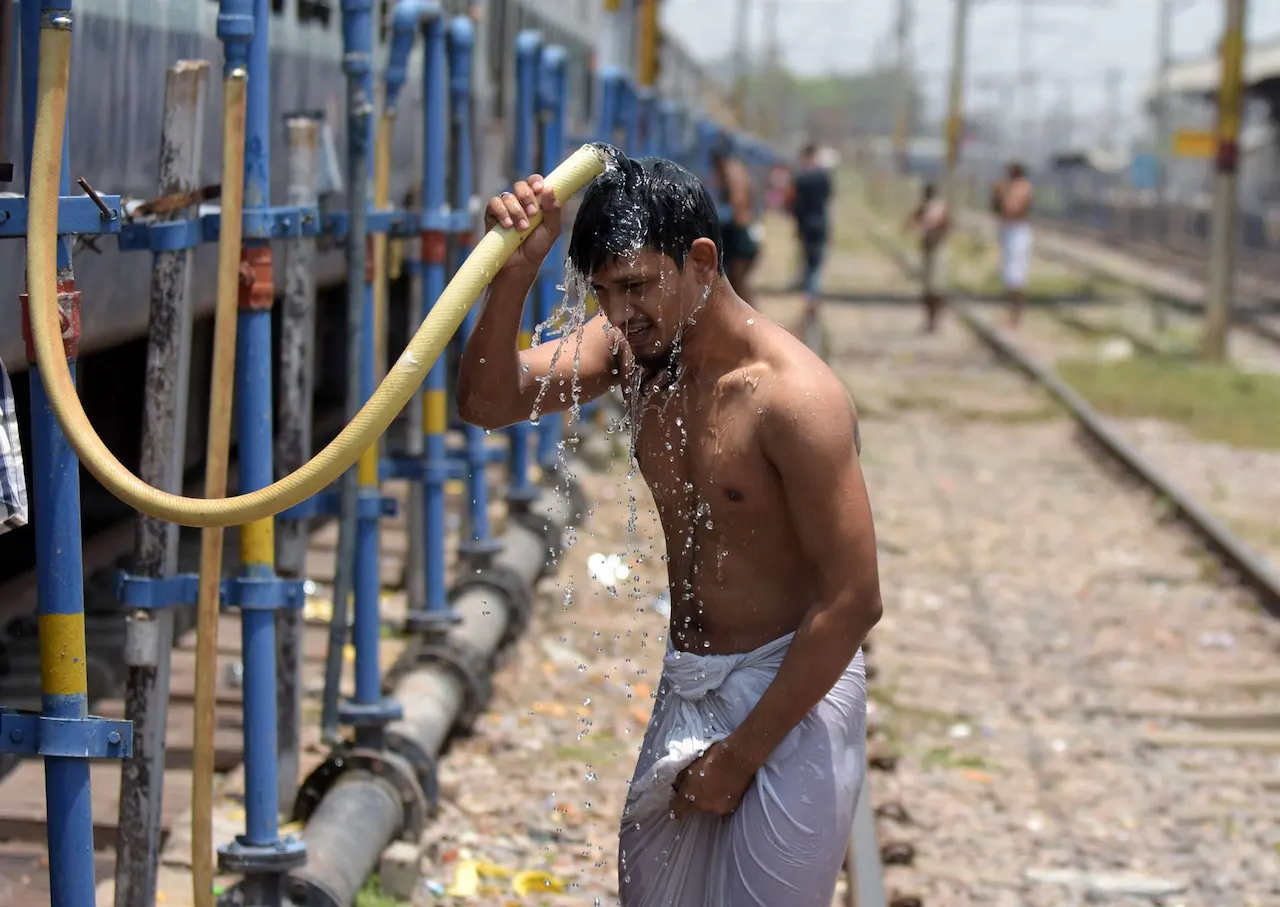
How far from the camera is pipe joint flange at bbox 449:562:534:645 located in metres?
7.59

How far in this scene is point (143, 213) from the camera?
3.98 meters

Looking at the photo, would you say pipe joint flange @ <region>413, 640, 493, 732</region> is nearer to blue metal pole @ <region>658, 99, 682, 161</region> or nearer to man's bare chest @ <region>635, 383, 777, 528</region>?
man's bare chest @ <region>635, 383, 777, 528</region>

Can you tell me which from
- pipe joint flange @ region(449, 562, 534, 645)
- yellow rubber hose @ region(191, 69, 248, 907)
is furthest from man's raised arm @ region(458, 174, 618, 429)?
pipe joint flange @ region(449, 562, 534, 645)

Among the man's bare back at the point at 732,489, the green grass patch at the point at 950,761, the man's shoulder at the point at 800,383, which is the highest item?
the man's shoulder at the point at 800,383

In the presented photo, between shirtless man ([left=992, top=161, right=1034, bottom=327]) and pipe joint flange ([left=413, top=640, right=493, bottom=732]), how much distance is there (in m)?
17.1

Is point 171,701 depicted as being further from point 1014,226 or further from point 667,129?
point 1014,226

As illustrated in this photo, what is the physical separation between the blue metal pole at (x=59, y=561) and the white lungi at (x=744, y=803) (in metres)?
0.98

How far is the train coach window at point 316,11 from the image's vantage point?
826 centimetres

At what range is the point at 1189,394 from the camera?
17703 mm

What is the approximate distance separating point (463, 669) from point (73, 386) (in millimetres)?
3670

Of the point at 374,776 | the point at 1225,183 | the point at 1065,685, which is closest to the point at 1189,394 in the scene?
the point at 1225,183

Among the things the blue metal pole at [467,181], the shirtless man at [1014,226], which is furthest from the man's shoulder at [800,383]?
the shirtless man at [1014,226]

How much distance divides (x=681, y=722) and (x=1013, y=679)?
16.6 ft

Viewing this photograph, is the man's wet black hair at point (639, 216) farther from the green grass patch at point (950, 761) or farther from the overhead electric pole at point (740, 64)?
the overhead electric pole at point (740, 64)
